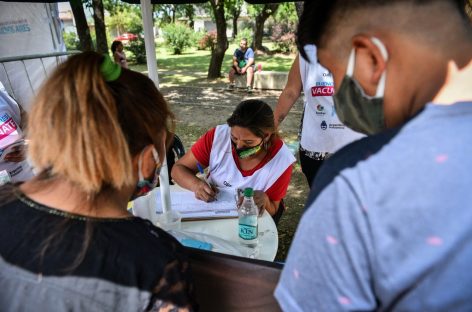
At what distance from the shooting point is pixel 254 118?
1.99 m

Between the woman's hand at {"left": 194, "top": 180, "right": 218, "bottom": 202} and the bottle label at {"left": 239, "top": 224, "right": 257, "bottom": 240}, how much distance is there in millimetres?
417

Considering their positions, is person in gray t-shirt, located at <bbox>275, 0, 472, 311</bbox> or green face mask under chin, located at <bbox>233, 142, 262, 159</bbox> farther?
green face mask under chin, located at <bbox>233, 142, 262, 159</bbox>

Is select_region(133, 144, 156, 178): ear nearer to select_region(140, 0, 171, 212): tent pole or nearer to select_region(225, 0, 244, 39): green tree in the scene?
select_region(140, 0, 171, 212): tent pole

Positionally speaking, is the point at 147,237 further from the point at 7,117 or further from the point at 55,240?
the point at 7,117

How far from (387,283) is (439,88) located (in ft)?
1.24

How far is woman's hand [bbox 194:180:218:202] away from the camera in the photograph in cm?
198

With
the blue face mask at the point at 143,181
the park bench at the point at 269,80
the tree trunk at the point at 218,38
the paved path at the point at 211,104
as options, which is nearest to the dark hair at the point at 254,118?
the blue face mask at the point at 143,181

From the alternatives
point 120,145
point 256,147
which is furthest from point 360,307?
point 256,147

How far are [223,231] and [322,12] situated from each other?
1.22 meters

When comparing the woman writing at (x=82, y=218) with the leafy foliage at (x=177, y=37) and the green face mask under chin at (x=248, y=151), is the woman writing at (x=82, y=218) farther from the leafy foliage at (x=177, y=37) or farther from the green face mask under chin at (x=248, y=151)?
the leafy foliage at (x=177, y=37)

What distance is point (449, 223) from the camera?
0.56 metres

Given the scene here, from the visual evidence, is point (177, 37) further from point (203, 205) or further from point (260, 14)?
point (203, 205)

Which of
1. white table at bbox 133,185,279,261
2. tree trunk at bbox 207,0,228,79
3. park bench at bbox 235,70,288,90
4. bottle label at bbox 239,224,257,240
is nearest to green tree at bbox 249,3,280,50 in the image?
tree trunk at bbox 207,0,228,79

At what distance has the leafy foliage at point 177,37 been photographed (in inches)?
944
